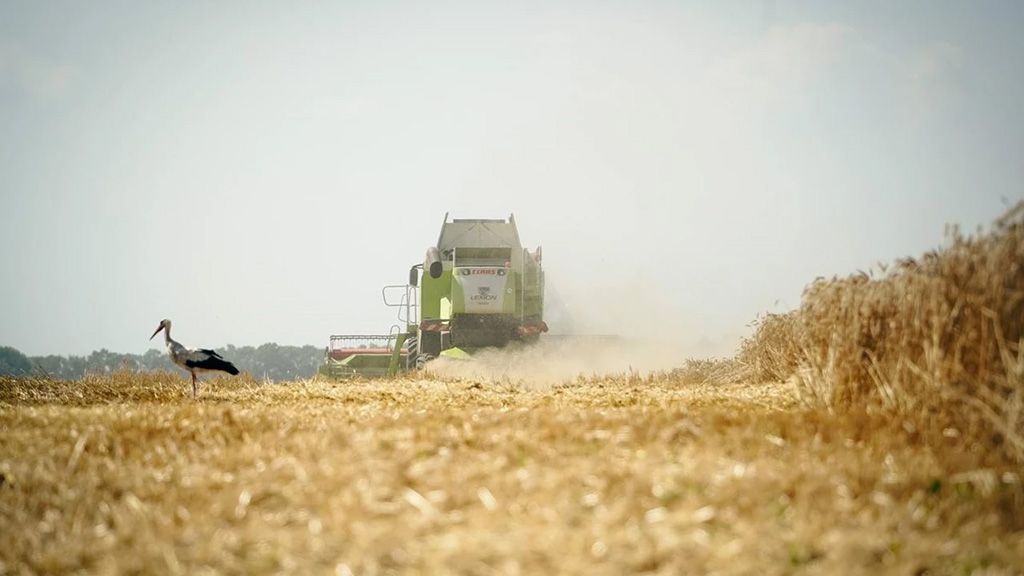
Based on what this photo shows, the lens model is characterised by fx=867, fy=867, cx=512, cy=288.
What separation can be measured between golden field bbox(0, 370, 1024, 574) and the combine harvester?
12554 mm

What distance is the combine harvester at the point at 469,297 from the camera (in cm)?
2005

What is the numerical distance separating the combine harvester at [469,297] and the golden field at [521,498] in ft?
41.2

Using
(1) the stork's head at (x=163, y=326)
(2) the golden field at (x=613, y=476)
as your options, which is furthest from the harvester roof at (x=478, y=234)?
(2) the golden field at (x=613, y=476)

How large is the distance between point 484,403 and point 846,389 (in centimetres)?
420

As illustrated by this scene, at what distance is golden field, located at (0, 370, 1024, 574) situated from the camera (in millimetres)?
4008

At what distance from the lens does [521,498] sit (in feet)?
15.2

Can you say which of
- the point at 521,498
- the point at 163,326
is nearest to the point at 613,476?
the point at 521,498

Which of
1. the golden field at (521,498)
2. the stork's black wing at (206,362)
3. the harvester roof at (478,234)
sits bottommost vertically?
the golden field at (521,498)

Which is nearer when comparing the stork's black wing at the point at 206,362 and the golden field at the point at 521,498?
the golden field at the point at 521,498

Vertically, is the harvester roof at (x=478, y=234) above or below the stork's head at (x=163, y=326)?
above

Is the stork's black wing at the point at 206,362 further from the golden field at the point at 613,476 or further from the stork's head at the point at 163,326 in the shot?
the golden field at the point at 613,476

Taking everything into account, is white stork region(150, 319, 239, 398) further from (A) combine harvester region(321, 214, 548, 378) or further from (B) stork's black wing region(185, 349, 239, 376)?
(A) combine harvester region(321, 214, 548, 378)

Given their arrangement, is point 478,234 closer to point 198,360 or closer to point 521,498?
point 198,360

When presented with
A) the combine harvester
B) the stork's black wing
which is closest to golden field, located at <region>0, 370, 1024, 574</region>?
the stork's black wing
